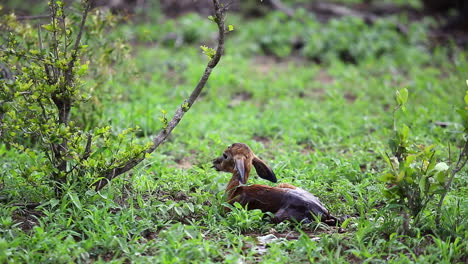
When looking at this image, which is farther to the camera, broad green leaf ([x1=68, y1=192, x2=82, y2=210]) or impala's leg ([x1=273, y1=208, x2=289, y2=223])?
impala's leg ([x1=273, y1=208, x2=289, y2=223])

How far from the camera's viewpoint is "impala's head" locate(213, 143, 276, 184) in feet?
16.4

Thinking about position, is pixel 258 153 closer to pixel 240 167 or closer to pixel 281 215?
pixel 240 167

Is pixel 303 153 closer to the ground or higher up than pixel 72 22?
closer to the ground

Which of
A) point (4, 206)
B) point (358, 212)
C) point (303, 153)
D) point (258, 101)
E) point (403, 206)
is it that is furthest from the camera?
point (258, 101)

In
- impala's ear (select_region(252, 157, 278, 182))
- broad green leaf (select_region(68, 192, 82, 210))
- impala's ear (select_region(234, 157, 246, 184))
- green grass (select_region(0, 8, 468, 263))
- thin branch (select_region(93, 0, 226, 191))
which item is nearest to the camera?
green grass (select_region(0, 8, 468, 263))

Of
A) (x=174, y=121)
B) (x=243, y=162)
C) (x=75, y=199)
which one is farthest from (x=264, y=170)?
(x=75, y=199)

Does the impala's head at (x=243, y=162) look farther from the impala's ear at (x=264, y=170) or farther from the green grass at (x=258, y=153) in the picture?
the green grass at (x=258, y=153)

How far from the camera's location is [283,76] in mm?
10258

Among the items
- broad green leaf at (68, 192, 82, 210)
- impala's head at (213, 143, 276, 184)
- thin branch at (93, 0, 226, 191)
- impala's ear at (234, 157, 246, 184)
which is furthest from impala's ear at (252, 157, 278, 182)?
broad green leaf at (68, 192, 82, 210)

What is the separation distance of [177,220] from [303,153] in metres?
2.54

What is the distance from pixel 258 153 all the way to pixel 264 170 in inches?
62.1

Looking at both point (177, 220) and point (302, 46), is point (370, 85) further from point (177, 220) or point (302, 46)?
point (177, 220)

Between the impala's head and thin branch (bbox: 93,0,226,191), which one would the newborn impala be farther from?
thin branch (bbox: 93,0,226,191)

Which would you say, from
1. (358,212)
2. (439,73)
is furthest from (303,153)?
(439,73)
